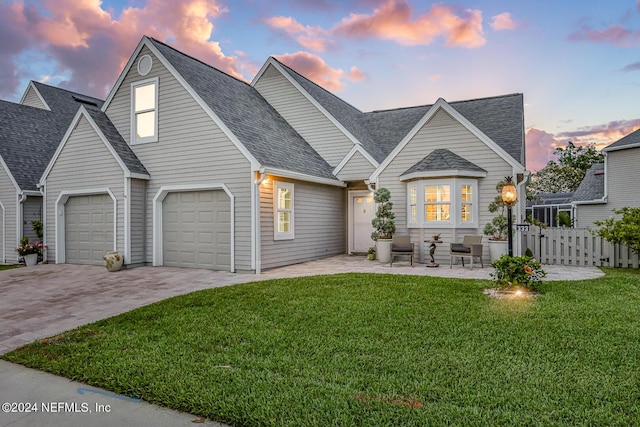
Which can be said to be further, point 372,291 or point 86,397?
point 372,291

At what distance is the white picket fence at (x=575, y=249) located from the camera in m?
10.4

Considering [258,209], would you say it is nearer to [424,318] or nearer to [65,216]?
[424,318]

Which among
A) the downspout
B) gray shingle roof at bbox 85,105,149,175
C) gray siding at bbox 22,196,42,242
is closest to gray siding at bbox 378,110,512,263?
the downspout

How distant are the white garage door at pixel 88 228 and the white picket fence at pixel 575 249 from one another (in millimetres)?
12918

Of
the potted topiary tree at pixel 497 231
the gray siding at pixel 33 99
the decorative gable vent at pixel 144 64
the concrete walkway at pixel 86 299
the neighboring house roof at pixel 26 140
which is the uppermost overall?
the gray siding at pixel 33 99

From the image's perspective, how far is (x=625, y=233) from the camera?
957cm

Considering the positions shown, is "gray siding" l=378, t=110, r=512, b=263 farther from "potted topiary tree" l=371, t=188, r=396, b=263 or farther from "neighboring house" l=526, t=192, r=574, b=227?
"neighboring house" l=526, t=192, r=574, b=227

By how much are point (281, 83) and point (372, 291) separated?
10675mm

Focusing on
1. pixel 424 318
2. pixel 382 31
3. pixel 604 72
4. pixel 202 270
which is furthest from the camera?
pixel 604 72

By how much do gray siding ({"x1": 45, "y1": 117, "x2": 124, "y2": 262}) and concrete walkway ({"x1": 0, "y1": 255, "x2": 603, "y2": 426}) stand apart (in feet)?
4.89

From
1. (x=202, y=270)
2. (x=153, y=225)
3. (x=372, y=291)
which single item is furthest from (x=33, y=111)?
(x=372, y=291)

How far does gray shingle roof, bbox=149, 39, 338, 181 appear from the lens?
10.5m

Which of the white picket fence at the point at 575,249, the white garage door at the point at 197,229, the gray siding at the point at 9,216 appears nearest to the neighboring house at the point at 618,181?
the white picket fence at the point at 575,249

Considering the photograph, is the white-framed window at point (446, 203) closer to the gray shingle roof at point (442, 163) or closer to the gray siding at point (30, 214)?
the gray shingle roof at point (442, 163)
